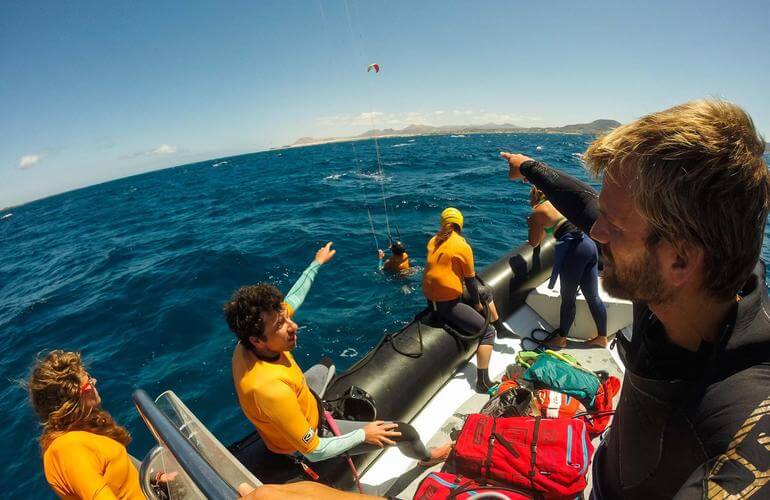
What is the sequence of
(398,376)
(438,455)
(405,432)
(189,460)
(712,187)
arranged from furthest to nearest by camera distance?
(398,376)
(438,455)
(405,432)
(189,460)
(712,187)

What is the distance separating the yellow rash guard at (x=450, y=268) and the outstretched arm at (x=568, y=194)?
1411 millimetres

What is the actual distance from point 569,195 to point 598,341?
2779mm

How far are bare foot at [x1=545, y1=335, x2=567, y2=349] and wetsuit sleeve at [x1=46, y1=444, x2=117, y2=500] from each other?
14.2 ft

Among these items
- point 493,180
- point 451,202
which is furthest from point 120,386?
point 493,180

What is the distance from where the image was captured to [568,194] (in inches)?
80.7

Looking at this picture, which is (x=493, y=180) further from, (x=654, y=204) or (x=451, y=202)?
(x=654, y=204)

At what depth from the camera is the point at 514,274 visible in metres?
4.57

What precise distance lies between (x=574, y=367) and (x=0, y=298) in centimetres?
1657

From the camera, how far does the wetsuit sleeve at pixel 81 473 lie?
188 centimetres

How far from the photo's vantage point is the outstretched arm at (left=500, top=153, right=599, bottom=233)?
1971mm

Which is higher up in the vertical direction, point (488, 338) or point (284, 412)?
point (284, 412)

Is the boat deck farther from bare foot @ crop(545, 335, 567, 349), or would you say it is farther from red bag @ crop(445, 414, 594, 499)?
red bag @ crop(445, 414, 594, 499)

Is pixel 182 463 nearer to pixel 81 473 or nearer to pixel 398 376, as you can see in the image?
pixel 81 473

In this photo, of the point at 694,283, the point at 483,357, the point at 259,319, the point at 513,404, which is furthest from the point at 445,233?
the point at 694,283
